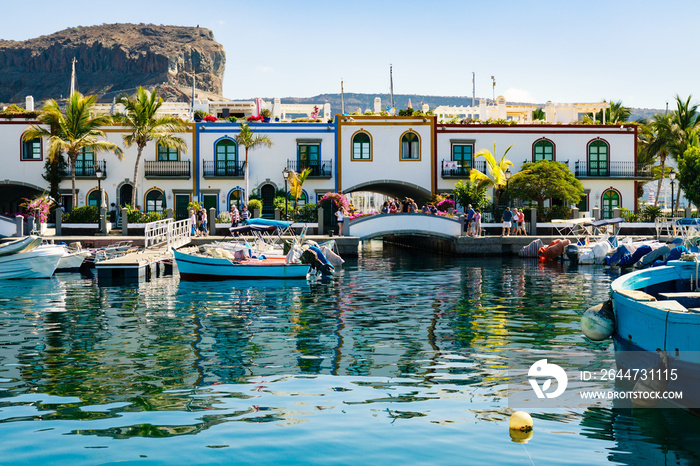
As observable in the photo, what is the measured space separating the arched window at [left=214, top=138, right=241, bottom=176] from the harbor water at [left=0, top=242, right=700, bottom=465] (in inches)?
987

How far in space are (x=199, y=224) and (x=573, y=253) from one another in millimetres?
19716

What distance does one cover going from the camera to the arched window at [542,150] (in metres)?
49.1

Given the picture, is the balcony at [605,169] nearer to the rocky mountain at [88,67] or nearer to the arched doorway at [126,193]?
the arched doorway at [126,193]

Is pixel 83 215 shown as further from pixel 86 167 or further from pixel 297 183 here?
pixel 297 183

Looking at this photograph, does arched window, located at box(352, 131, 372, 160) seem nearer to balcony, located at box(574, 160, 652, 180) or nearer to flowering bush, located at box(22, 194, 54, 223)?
balcony, located at box(574, 160, 652, 180)

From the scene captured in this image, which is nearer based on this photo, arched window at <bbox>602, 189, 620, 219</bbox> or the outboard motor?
the outboard motor

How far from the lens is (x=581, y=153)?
49312mm

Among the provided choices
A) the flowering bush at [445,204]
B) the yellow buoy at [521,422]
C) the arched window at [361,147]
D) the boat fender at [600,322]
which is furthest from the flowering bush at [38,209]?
the yellow buoy at [521,422]

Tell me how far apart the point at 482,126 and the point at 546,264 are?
16184mm

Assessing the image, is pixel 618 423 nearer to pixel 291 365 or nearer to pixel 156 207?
pixel 291 365

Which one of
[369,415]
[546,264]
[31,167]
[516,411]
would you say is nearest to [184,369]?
[369,415]

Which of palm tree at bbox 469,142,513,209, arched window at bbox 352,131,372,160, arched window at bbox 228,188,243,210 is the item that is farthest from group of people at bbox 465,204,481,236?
arched window at bbox 228,188,243,210

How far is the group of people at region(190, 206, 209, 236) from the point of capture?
39.4m

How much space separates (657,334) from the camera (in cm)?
1053
